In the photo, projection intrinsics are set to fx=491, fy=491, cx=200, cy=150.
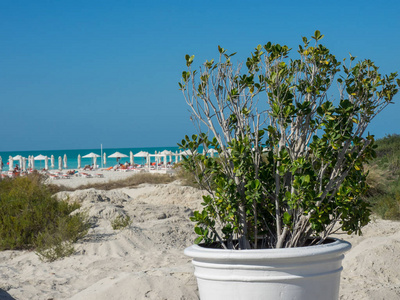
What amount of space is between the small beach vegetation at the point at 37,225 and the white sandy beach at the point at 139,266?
0.21 m

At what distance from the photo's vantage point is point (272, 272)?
2.56 meters

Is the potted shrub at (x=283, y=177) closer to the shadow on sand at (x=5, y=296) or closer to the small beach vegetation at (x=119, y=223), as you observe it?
the shadow on sand at (x=5, y=296)

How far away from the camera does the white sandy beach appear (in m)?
4.43

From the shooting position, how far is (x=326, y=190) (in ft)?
9.46

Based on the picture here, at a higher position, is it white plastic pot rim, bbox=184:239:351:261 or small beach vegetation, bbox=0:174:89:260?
white plastic pot rim, bbox=184:239:351:261

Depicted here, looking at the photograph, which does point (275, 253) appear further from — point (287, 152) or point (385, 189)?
point (385, 189)

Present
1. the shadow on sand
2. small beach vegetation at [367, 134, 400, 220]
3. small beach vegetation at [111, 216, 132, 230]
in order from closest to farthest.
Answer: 1. the shadow on sand
2. small beach vegetation at [111, 216, 132, 230]
3. small beach vegetation at [367, 134, 400, 220]

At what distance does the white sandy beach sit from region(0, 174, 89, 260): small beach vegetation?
8.1 inches

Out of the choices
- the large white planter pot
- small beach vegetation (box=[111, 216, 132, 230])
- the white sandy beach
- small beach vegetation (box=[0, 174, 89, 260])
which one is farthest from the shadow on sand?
small beach vegetation (box=[111, 216, 132, 230])

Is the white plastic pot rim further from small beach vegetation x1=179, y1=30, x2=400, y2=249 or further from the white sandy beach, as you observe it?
the white sandy beach

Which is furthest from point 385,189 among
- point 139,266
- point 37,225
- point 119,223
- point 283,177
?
point 283,177

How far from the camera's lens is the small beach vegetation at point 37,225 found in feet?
22.5

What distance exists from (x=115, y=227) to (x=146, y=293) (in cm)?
351

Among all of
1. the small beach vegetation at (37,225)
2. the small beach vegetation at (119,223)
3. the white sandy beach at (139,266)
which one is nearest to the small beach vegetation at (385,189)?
the white sandy beach at (139,266)
